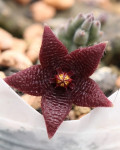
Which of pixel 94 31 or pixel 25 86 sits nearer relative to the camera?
pixel 25 86

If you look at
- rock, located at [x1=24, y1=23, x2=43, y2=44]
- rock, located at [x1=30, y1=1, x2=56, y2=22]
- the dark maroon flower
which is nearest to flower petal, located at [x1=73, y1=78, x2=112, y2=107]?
the dark maroon flower

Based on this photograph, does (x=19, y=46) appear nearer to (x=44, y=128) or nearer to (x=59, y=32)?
(x=59, y=32)

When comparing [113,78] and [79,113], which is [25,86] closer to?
[79,113]

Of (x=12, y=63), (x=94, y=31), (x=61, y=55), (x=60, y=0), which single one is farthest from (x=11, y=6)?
(x=61, y=55)

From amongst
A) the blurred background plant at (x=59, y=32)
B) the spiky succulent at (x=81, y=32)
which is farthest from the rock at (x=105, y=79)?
the spiky succulent at (x=81, y=32)

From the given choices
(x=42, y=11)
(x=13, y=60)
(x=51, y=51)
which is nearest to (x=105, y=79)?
(x=13, y=60)

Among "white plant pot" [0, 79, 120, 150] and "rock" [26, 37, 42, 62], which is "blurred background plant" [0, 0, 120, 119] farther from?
"white plant pot" [0, 79, 120, 150]

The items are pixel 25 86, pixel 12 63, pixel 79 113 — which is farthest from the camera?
pixel 12 63

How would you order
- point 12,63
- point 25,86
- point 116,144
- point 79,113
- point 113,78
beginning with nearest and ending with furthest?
1. point 25,86
2. point 116,144
3. point 79,113
4. point 12,63
5. point 113,78
